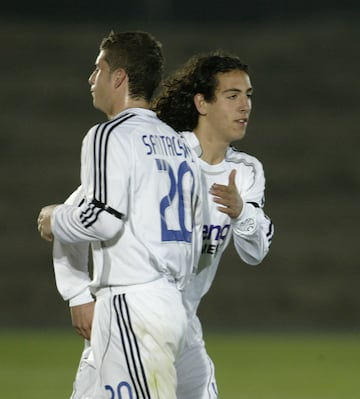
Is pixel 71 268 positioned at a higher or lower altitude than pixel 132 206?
lower

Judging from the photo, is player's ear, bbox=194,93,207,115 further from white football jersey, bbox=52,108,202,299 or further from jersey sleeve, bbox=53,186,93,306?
jersey sleeve, bbox=53,186,93,306

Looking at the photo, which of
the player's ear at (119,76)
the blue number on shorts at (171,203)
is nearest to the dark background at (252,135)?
the blue number on shorts at (171,203)

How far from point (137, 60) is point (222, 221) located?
1119 millimetres

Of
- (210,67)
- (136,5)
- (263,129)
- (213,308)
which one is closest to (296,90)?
(263,129)

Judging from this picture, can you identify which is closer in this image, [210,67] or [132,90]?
[132,90]

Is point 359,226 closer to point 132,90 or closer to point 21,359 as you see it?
point 21,359

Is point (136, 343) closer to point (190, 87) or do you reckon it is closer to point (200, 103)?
point (200, 103)

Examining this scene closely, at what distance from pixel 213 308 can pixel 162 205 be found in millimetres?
9242

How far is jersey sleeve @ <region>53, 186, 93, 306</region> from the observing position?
4260mm

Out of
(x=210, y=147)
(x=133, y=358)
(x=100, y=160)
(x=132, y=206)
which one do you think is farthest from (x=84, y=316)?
(x=210, y=147)

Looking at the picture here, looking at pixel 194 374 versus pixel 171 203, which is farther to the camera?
pixel 194 374

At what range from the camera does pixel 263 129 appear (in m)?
16.2

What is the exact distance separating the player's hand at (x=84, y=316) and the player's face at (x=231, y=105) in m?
1.17

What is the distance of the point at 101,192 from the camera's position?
153 inches
